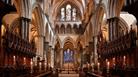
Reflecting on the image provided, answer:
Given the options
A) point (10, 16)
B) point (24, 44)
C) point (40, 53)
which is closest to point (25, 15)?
point (24, 44)

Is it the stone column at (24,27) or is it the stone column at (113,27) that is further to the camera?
the stone column at (113,27)

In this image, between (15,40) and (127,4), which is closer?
(127,4)

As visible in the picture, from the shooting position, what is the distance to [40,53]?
30.3m

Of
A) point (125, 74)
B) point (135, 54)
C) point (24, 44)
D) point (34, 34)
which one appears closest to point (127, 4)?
point (125, 74)

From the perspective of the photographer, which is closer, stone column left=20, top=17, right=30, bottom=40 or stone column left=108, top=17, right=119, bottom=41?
stone column left=20, top=17, right=30, bottom=40

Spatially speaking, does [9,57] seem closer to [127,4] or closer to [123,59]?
[123,59]

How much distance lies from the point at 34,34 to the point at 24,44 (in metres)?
19.7

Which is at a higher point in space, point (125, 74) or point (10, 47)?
point (10, 47)

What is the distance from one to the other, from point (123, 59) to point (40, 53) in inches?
520

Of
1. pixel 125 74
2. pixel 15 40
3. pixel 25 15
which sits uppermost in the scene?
pixel 25 15

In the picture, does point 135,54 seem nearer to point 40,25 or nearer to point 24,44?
point 24,44

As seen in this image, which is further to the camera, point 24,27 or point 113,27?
point 113,27

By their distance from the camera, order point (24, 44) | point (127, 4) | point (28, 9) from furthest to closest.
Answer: point (28, 9) < point (24, 44) < point (127, 4)

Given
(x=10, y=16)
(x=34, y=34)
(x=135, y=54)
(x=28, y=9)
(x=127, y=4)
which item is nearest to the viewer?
(x=127, y=4)
